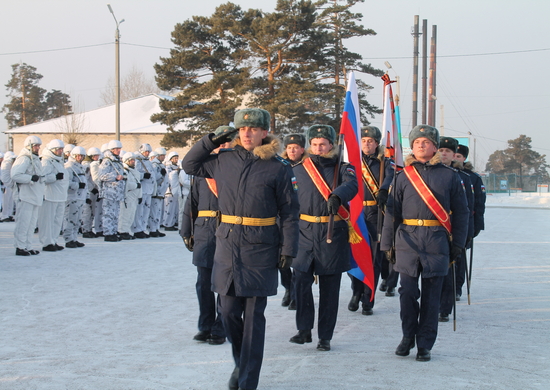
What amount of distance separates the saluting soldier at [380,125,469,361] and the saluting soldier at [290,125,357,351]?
20.1 inches

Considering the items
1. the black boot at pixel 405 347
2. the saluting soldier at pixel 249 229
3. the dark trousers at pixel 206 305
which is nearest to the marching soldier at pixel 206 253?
the dark trousers at pixel 206 305

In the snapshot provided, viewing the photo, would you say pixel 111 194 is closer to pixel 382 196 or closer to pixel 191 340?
pixel 382 196

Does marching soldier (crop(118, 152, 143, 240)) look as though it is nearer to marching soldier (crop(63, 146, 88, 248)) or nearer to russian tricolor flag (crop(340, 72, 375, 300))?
marching soldier (crop(63, 146, 88, 248))

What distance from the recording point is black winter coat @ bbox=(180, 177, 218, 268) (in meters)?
5.95

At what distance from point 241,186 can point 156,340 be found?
7.13 feet

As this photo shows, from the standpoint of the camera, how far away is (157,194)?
650 inches

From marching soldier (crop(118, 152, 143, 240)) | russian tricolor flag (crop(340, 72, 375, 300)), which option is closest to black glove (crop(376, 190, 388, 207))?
russian tricolor flag (crop(340, 72, 375, 300))

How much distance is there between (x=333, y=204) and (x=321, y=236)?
438 mm

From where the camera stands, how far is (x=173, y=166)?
57.4ft

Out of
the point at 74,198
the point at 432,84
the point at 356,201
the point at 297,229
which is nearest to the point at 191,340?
the point at 297,229

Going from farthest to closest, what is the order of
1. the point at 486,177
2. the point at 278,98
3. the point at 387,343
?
1. the point at 486,177
2. the point at 278,98
3. the point at 387,343

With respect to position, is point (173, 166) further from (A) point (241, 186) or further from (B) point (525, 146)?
(B) point (525, 146)

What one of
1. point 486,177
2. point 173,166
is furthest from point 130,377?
point 486,177

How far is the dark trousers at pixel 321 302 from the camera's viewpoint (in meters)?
5.75
